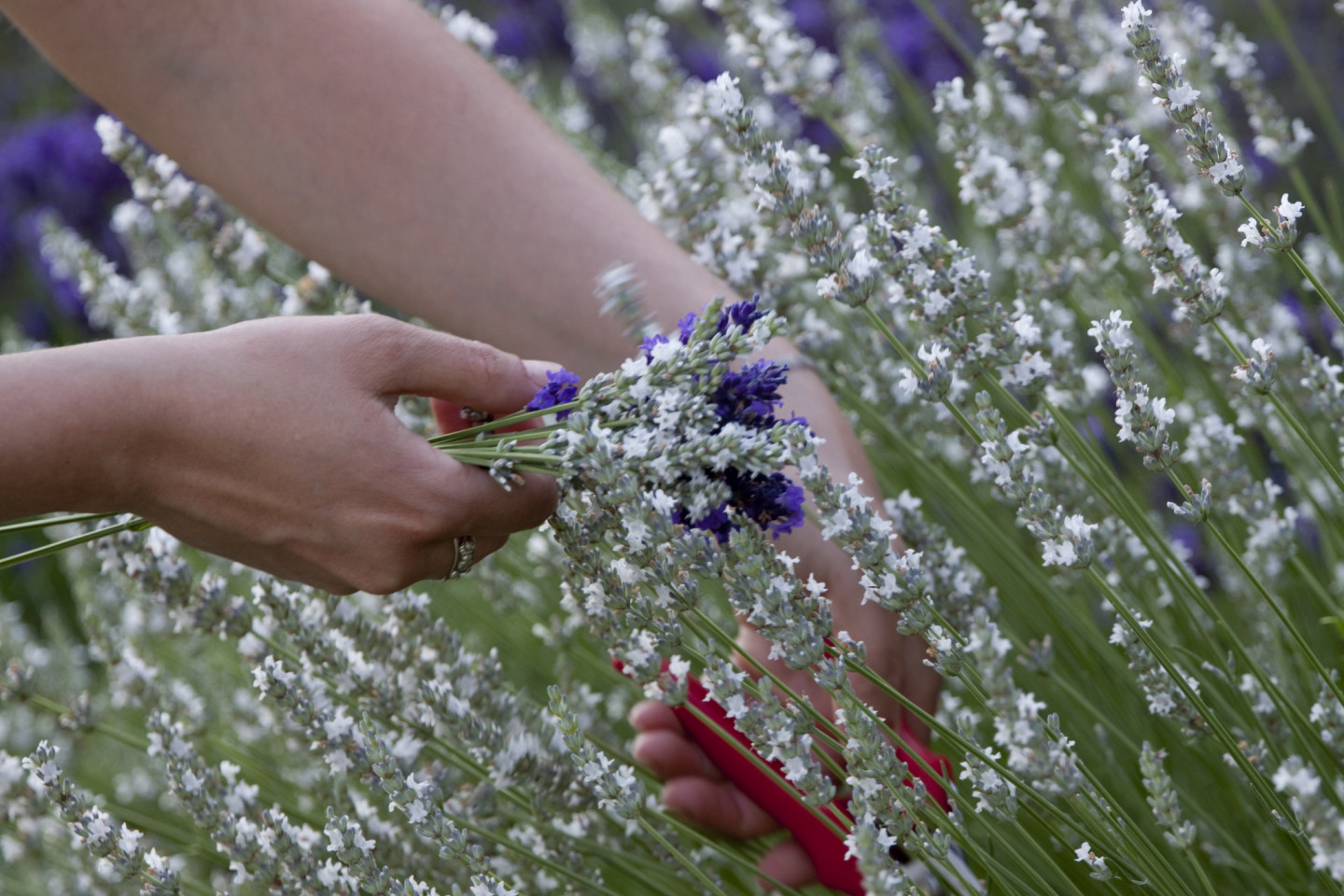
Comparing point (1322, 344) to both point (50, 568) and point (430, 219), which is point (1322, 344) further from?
point (50, 568)

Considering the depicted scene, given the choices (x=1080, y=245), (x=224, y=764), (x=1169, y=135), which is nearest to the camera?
(x=224, y=764)

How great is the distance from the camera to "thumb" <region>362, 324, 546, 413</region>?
70 cm

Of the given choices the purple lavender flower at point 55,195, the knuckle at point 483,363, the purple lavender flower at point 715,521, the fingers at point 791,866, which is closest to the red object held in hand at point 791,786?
the fingers at point 791,866

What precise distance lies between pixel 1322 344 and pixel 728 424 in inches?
35.6

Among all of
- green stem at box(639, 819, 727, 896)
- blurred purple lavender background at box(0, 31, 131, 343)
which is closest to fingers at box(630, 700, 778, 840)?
green stem at box(639, 819, 727, 896)

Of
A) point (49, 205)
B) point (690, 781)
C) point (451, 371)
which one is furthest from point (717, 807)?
point (49, 205)

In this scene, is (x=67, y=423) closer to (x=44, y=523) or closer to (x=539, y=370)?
(x=44, y=523)

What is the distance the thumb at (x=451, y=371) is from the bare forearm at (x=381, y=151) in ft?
0.88

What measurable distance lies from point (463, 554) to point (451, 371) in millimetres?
124

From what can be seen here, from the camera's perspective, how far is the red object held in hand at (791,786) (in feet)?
2.91

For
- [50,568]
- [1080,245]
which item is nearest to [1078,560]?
[1080,245]

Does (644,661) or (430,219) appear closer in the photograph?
(644,661)

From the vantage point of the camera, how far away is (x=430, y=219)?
1.03 metres

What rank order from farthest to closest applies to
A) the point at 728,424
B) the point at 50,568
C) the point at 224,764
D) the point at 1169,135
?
the point at 50,568
the point at 1169,135
the point at 224,764
the point at 728,424
